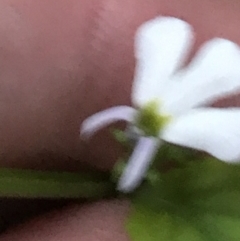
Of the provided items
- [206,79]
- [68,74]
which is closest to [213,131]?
[206,79]

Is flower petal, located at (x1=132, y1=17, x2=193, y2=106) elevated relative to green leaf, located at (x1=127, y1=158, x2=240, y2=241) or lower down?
elevated

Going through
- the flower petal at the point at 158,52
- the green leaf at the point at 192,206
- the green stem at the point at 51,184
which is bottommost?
the green stem at the point at 51,184

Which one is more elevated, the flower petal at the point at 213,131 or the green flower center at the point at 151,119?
the flower petal at the point at 213,131

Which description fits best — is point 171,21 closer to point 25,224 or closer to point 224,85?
point 224,85

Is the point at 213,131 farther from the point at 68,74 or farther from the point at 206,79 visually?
the point at 68,74

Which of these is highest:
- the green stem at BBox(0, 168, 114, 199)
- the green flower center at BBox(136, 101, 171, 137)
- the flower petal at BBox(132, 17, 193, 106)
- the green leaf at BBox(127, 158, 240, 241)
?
the flower petal at BBox(132, 17, 193, 106)

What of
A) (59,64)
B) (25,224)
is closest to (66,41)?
(59,64)
